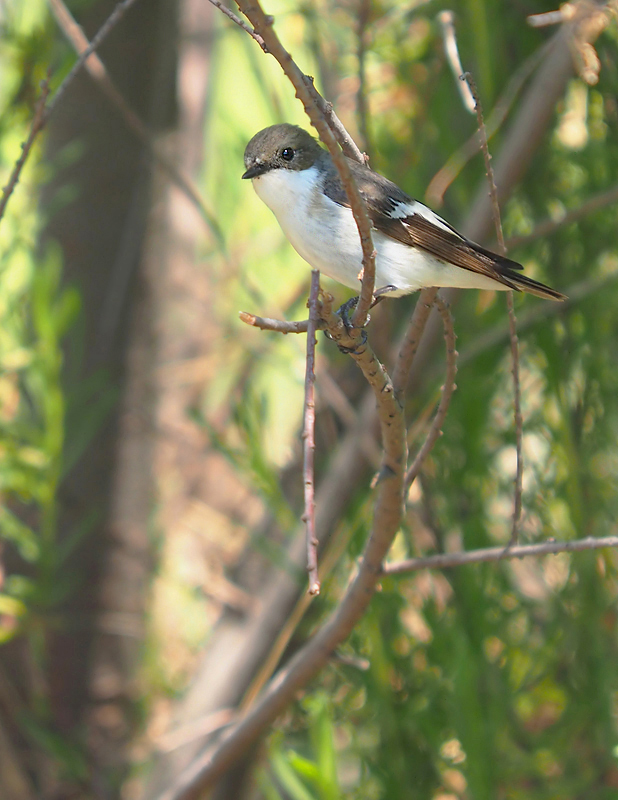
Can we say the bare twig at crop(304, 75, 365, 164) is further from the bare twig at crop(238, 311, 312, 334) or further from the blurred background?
the blurred background

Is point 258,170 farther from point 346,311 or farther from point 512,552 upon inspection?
point 512,552

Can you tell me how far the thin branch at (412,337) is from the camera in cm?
80

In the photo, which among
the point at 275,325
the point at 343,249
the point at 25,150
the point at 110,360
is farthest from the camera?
the point at 110,360

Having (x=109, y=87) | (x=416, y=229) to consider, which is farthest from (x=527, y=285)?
(x=109, y=87)

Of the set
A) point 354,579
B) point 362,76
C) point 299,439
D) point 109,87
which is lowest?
point 354,579

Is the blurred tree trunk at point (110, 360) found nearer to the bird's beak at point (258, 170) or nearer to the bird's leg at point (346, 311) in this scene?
the bird's beak at point (258, 170)

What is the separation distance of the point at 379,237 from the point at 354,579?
0.43m

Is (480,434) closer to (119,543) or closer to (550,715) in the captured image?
(550,715)

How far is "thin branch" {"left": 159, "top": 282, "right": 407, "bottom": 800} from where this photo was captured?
725 millimetres

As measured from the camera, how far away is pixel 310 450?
0.59 metres

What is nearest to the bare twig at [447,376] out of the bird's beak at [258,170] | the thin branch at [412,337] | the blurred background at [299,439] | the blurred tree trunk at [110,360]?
the thin branch at [412,337]

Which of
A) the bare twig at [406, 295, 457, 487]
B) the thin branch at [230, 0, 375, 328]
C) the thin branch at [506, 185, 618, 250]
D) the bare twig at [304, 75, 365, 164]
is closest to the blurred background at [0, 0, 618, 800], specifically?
the thin branch at [506, 185, 618, 250]

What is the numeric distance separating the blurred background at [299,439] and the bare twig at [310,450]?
0.41 metres

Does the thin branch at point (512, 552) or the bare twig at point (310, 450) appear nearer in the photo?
the bare twig at point (310, 450)
